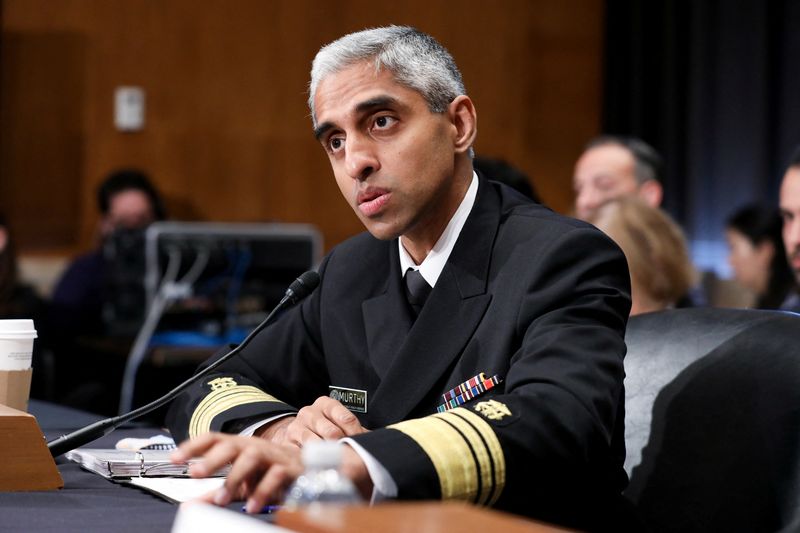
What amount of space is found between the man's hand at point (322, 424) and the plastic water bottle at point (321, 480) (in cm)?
37

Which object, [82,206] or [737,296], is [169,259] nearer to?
[82,206]

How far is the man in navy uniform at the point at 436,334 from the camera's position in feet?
4.25

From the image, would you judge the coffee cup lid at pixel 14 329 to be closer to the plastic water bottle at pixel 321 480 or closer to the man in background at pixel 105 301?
the plastic water bottle at pixel 321 480

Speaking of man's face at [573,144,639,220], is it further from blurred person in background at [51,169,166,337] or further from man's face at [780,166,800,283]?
blurred person in background at [51,169,166,337]

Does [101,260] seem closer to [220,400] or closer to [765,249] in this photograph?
[765,249]

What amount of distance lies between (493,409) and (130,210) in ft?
14.1

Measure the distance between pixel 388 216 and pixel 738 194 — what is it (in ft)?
14.3

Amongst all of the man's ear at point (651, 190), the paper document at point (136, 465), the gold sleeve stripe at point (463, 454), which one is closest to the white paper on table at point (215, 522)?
the gold sleeve stripe at point (463, 454)

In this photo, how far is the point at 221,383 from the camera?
186 cm

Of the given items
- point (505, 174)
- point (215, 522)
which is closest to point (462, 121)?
point (215, 522)

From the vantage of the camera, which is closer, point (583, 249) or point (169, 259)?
point (583, 249)

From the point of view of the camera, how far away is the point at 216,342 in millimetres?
4395

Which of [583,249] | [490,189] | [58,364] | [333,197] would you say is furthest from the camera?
[333,197]

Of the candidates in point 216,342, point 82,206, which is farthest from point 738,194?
point 82,206
